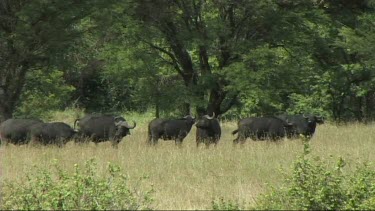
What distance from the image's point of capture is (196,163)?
13406mm

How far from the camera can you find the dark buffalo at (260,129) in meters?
19.1

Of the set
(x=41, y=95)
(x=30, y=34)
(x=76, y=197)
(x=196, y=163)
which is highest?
(x=30, y=34)

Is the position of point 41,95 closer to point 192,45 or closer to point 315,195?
point 192,45

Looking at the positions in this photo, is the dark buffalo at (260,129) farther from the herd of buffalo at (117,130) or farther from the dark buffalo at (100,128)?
the dark buffalo at (100,128)

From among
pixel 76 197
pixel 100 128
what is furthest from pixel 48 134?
pixel 76 197

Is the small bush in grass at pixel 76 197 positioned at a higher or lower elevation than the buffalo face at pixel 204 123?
lower

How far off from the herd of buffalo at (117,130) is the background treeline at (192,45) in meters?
3.57

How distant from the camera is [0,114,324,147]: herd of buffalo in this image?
18125 mm

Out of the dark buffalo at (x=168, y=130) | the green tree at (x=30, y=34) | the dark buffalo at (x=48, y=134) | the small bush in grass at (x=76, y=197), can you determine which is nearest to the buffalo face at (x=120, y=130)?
the dark buffalo at (x=168, y=130)

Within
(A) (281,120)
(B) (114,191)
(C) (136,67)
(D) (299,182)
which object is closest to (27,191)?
(B) (114,191)

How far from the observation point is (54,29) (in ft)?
70.2

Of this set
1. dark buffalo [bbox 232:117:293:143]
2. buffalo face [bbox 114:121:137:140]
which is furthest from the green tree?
dark buffalo [bbox 232:117:293:143]

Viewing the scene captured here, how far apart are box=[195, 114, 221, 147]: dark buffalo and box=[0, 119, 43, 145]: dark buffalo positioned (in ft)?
16.4

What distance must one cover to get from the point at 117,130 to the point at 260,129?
4.49 m
